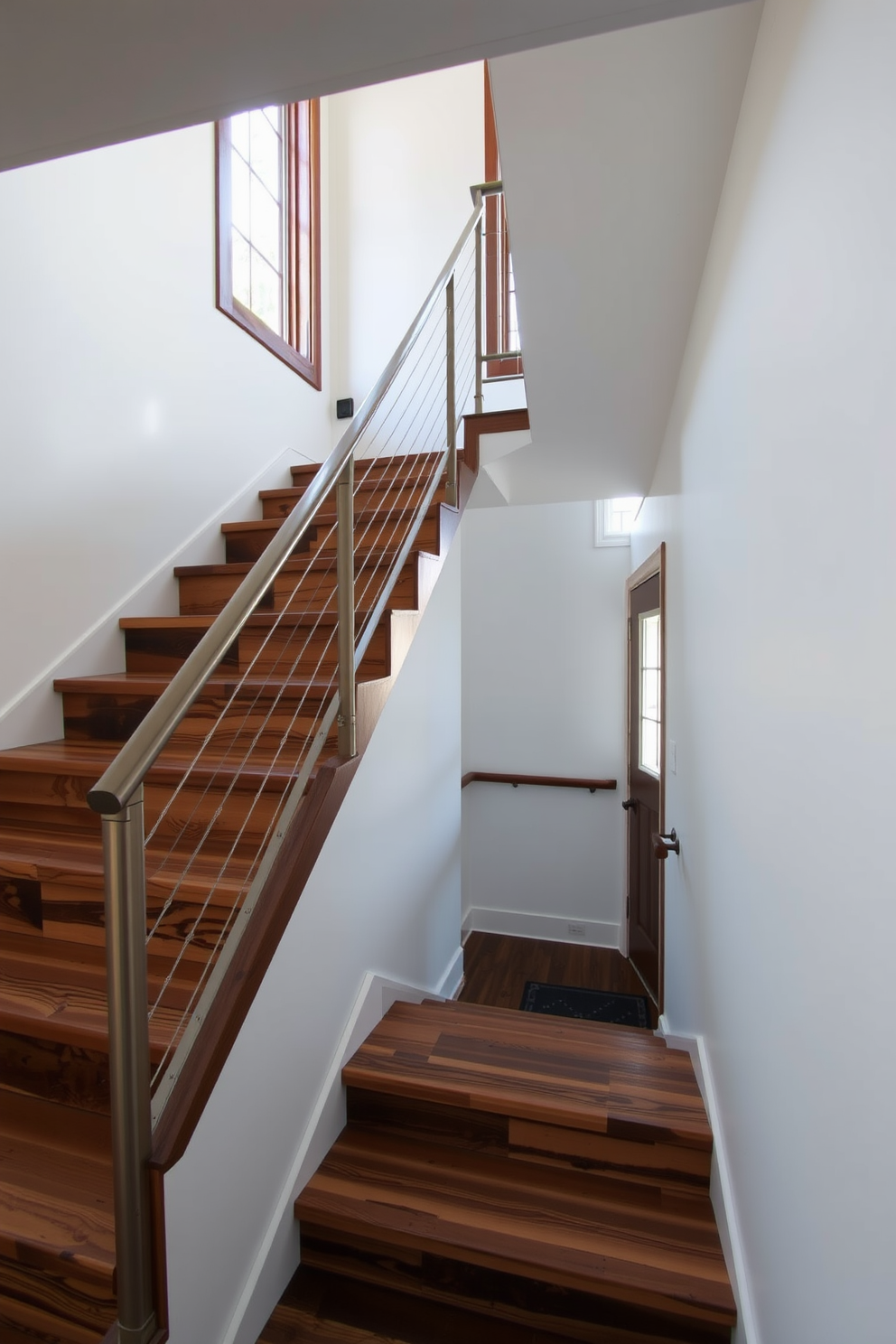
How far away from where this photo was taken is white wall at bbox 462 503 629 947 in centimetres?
425

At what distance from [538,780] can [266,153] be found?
12.4 ft

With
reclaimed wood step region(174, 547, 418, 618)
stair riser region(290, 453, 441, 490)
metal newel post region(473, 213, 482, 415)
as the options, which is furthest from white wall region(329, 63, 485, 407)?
reclaimed wood step region(174, 547, 418, 618)

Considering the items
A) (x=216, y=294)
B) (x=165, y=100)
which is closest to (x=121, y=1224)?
(x=165, y=100)

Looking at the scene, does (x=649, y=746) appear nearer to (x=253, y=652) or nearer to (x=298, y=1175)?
(x=253, y=652)

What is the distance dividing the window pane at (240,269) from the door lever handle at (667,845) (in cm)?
298

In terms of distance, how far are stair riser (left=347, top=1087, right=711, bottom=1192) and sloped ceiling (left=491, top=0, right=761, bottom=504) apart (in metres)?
2.27

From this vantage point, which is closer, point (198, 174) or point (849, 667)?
point (849, 667)

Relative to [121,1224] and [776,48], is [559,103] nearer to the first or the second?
[776,48]

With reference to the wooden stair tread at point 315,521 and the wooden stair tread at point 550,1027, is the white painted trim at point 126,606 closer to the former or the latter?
the wooden stair tread at point 315,521

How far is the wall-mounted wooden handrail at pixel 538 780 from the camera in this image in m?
4.24

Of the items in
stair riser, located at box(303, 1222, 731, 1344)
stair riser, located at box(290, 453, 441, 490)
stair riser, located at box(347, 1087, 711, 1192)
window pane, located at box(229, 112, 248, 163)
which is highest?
window pane, located at box(229, 112, 248, 163)

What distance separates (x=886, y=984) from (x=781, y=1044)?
46cm

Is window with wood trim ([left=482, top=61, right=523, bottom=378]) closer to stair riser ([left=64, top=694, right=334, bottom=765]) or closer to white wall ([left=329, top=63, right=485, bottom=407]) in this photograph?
white wall ([left=329, top=63, right=485, bottom=407])

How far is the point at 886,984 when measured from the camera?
29.2 inches
